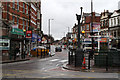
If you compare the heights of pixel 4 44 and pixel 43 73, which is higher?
pixel 4 44

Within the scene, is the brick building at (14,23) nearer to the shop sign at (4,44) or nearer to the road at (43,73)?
the shop sign at (4,44)

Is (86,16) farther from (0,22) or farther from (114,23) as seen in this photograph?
(0,22)

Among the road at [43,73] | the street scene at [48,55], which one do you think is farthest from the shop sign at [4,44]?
the road at [43,73]

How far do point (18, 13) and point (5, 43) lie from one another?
27.8 ft

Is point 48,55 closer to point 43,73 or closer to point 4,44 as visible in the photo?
point 4,44

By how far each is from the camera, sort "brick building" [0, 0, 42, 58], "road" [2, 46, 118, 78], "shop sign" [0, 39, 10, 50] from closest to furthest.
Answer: "road" [2, 46, 118, 78], "shop sign" [0, 39, 10, 50], "brick building" [0, 0, 42, 58]

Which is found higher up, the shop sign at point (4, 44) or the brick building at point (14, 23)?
the brick building at point (14, 23)

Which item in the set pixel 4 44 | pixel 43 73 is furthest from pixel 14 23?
pixel 43 73

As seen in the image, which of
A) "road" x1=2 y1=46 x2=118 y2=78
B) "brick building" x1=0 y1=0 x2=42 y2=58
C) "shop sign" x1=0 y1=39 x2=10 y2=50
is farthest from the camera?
"brick building" x1=0 y1=0 x2=42 y2=58

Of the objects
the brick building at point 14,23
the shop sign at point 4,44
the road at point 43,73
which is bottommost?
the road at point 43,73

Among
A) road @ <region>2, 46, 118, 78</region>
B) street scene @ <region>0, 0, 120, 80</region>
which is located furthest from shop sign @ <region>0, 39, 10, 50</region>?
road @ <region>2, 46, 118, 78</region>

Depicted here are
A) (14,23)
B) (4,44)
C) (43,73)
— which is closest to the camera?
(43,73)

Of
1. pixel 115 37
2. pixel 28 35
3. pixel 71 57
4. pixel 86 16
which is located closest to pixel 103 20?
pixel 115 37

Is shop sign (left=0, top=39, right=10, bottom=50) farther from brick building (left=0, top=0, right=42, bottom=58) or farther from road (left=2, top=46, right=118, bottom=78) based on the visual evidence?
road (left=2, top=46, right=118, bottom=78)
